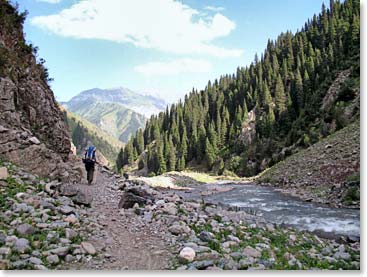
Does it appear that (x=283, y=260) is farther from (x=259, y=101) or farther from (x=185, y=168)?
(x=259, y=101)

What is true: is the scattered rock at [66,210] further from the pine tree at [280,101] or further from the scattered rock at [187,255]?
the pine tree at [280,101]

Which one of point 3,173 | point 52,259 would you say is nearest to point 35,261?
point 52,259

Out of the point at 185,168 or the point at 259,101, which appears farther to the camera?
the point at 259,101

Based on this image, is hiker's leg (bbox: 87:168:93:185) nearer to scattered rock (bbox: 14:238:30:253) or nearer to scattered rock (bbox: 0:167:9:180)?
scattered rock (bbox: 0:167:9:180)

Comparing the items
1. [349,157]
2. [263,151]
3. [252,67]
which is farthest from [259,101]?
[349,157]

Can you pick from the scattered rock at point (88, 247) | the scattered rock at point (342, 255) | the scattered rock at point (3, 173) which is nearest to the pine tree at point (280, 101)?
the scattered rock at point (342, 255)

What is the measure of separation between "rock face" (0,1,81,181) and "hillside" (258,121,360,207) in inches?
311

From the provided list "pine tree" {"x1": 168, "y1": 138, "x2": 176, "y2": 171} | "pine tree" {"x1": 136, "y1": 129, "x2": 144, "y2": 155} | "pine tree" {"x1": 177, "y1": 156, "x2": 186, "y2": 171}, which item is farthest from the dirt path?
"pine tree" {"x1": 136, "y1": 129, "x2": 144, "y2": 155}

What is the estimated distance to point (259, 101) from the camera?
61062 millimetres

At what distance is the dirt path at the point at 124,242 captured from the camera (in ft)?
13.4

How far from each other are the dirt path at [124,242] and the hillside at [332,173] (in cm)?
657

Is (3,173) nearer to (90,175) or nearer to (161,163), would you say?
(90,175)

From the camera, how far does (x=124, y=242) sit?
15.5 ft

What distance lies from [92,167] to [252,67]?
69168mm
